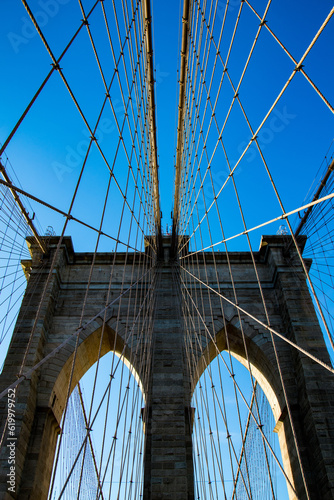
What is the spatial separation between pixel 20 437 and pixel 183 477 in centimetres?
260

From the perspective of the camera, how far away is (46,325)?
8.34 meters

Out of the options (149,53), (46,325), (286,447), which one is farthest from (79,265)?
(286,447)

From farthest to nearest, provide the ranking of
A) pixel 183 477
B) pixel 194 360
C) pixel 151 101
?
1. pixel 194 360
2. pixel 151 101
3. pixel 183 477

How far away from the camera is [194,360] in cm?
795

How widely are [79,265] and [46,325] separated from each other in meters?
1.99

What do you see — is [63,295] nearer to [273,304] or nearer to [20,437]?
[20,437]

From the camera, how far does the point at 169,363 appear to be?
753 centimetres

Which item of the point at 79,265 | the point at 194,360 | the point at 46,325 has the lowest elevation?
the point at 194,360

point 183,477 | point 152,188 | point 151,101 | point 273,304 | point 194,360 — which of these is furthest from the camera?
point 152,188

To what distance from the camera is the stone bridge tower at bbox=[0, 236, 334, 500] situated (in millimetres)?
6406

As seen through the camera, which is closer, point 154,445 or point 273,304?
point 154,445

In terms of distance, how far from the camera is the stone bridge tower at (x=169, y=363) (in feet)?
21.0

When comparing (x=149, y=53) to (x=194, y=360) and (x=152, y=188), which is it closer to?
(x=152, y=188)

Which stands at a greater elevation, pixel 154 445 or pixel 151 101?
pixel 151 101
